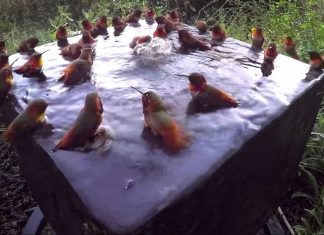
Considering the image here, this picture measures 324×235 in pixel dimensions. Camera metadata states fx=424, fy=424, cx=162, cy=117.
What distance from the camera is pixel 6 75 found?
156cm

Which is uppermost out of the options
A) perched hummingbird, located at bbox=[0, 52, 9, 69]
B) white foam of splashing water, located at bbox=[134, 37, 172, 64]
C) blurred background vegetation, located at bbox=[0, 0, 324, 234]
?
white foam of splashing water, located at bbox=[134, 37, 172, 64]

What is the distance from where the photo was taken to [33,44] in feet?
6.59

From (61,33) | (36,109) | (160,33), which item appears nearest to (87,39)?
(61,33)

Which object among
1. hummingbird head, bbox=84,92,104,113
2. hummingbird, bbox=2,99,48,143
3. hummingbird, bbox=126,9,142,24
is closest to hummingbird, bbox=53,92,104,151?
hummingbird head, bbox=84,92,104,113

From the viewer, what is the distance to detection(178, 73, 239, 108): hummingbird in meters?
1.34

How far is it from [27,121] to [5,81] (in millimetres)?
328

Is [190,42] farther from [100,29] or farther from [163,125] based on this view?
[163,125]

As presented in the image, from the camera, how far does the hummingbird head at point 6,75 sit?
1546mm

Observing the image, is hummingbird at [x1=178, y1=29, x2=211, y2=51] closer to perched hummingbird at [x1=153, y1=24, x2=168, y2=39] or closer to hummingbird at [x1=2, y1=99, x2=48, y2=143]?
perched hummingbird at [x1=153, y1=24, x2=168, y2=39]

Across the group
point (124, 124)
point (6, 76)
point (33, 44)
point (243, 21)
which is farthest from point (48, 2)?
point (124, 124)

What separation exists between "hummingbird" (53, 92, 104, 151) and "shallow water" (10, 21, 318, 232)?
0.03 metres

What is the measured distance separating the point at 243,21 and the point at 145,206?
3.32 metres

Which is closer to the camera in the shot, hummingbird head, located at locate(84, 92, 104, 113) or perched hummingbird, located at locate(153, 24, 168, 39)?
hummingbird head, located at locate(84, 92, 104, 113)

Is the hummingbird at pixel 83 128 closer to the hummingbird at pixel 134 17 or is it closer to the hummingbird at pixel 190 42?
the hummingbird at pixel 190 42
